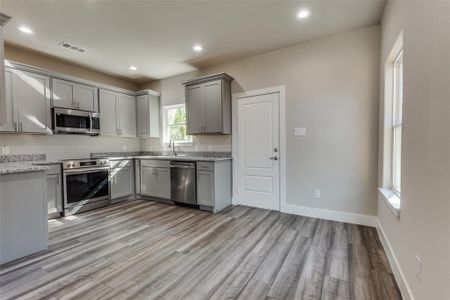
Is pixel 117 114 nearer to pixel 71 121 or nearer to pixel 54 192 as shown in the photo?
pixel 71 121

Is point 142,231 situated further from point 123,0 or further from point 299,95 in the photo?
point 299,95

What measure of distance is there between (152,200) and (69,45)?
10.3 feet

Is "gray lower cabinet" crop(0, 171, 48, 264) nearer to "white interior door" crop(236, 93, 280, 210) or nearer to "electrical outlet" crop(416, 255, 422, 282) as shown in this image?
"white interior door" crop(236, 93, 280, 210)

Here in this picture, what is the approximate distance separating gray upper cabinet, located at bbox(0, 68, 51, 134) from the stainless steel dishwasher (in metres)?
2.22

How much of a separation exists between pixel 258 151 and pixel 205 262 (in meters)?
2.21

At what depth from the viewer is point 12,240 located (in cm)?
219

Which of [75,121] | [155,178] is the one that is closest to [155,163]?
[155,178]

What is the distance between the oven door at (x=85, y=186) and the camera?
3.62m

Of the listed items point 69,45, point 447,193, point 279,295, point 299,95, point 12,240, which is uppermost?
point 69,45

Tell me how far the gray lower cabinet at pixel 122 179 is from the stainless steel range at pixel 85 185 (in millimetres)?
114

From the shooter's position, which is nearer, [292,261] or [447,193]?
[447,193]

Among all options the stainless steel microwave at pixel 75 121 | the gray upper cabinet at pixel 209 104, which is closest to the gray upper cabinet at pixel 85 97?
the stainless steel microwave at pixel 75 121

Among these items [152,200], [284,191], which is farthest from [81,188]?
[284,191]

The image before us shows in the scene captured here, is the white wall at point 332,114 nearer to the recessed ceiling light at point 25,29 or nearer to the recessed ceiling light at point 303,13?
the recessed ceiling light at point 303,13
